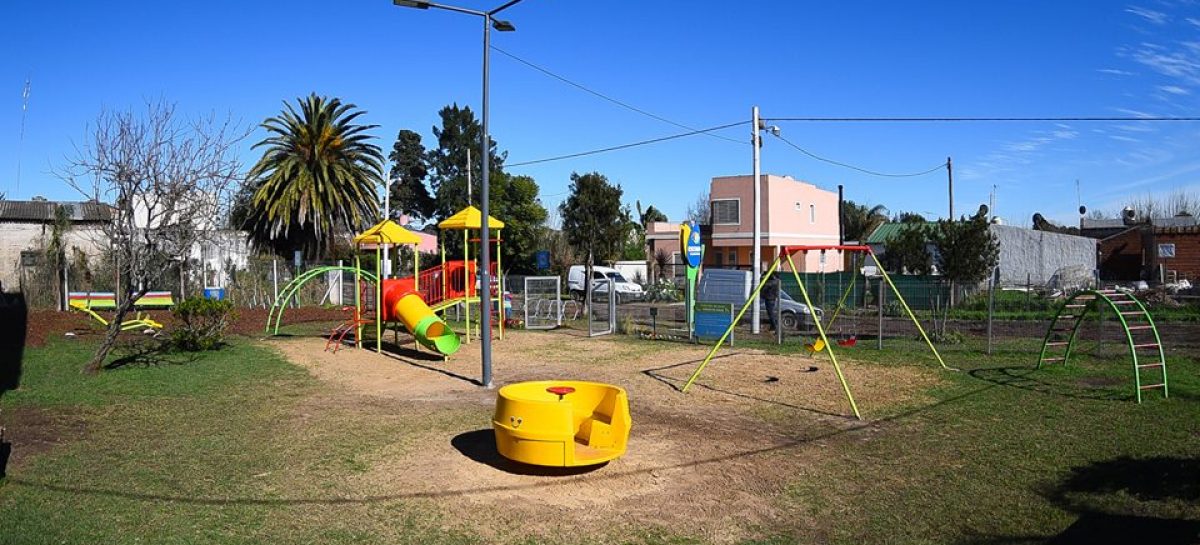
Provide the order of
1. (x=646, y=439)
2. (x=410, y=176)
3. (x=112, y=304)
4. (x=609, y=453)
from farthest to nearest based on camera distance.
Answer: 1. (x=410, y=176)
2. (x=112, y=304)
3. (x=646, y=439)
4. (x=609, y=453)

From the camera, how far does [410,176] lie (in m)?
66.3

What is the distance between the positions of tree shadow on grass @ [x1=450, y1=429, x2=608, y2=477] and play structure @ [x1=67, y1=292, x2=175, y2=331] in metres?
12.9

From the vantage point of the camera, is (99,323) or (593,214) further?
(593,214)

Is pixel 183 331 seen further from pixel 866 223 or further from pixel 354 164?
pixel 866 223

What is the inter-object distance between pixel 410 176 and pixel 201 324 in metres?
49.9

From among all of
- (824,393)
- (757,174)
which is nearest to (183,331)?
(824,393)

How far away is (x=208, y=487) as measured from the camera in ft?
24.1

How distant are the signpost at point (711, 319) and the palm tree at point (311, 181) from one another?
22.4 m

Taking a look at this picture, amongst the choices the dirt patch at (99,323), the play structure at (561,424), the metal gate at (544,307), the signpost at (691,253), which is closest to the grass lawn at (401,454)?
the play structure at (561,424)

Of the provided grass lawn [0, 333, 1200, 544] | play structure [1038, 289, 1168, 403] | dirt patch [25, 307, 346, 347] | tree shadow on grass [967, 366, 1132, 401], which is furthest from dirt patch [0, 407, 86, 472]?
play structure [1038, 289, 1168, 403]

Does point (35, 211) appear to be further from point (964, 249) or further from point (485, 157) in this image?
point (964, 249)

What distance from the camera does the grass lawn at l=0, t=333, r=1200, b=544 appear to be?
20.9 feet

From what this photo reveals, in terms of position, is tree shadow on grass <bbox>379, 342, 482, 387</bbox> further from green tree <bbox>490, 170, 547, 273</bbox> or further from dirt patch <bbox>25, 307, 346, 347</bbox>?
green tree <bbox>490, 170, 547, 273</bbox>

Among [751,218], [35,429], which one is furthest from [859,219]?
[35,429]
